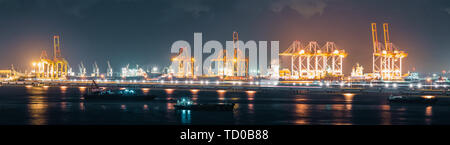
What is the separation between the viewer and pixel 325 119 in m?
35.5

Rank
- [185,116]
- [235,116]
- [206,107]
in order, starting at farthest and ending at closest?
1. [206,107]
2. [235,116]
3. [185,116]

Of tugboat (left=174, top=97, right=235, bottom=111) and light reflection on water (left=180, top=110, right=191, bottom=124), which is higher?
tugboat (left=174, top=97, right=235, bottom=111)

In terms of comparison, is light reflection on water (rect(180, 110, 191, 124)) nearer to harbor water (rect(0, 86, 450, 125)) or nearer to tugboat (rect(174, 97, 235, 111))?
harbor water (rect(0, 86, 450, 125))

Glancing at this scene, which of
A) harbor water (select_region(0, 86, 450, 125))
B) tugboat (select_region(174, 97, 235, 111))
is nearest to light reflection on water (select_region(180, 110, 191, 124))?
harbor water (select_region(0, 86, 450, 125))

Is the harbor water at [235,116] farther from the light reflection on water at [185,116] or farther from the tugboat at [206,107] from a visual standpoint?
the tugboat at [206,107]

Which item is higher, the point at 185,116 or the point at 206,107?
the point at 206,107

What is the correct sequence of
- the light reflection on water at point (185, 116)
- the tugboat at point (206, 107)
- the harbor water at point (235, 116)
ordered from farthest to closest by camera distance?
the tugboat at point (206, 107) → the harbor water at point (235, 116) → the light reflection on water at point (185, 116)

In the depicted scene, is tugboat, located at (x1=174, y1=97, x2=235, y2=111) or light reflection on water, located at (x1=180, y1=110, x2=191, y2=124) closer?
light reflection on water, located at (x1=180, y1=110, x2=191, y2=124)

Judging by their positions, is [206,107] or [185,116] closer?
[185,116]

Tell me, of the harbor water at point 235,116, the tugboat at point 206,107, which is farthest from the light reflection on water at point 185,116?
the tugboat at point 206,107
